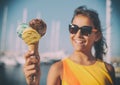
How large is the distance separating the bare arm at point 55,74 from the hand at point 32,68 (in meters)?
0.11

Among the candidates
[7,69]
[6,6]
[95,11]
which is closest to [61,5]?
[95,11]

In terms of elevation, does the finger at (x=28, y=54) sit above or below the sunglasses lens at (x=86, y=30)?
below

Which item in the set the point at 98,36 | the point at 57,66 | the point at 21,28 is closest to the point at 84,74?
the point at 57,66

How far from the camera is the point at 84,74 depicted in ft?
9.76

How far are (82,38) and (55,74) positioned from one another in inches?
16.3

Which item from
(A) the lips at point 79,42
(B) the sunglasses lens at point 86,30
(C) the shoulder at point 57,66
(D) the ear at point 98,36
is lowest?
(C) the shoulder at point 57,66

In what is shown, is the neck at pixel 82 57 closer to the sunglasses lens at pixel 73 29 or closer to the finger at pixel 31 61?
the sunglasses lens at pixel 73 29

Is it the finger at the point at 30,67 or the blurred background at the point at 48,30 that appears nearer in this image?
the finger at the point at 30,67

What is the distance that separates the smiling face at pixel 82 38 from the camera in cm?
299

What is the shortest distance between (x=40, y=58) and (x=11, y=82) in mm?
370

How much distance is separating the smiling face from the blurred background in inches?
2.7

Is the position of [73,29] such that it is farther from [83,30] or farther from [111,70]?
[111,70]

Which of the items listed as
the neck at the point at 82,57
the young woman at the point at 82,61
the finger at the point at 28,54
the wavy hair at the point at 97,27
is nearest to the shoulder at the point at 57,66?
the young woman at the point at 82,61

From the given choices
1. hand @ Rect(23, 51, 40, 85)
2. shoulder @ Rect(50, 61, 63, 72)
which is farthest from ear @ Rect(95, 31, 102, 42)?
hand @ Rect(23, 51, 40, 85)
